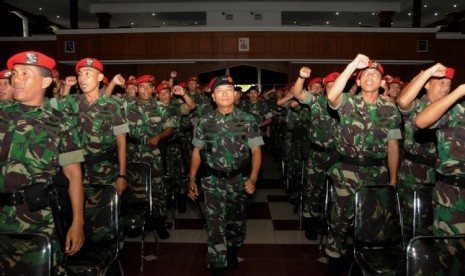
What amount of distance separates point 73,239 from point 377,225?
183 cm

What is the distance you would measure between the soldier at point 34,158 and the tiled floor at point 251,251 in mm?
1478

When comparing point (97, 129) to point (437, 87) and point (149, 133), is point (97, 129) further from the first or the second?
point (437, 87)

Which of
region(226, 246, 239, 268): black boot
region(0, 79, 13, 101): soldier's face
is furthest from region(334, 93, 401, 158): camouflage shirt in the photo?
region(0, 79, 13, 101): soldier's face

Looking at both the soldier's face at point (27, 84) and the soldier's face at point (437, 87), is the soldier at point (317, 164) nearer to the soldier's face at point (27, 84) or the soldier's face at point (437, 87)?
the soldier's face at point (437, 87)

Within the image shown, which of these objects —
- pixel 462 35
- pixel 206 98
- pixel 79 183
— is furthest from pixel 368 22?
pixel 79 183

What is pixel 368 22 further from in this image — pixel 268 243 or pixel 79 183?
pixel 79 183

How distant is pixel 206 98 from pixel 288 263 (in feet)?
13.8

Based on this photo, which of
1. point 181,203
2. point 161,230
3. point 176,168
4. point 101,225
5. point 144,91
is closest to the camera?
point 101,225

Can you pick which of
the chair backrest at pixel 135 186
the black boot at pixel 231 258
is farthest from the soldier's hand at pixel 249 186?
the chair backrest at pixel 135 186

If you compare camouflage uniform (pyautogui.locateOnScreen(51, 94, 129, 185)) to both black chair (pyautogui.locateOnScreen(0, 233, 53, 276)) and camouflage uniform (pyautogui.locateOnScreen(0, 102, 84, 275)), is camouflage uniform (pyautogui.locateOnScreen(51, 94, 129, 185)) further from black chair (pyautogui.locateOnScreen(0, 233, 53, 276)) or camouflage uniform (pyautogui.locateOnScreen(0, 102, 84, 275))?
black chair (pyautogui.locateOnScreen(0, 233, 53, 276))

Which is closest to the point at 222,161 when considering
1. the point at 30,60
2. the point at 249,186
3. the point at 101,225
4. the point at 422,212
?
the point at 249,186

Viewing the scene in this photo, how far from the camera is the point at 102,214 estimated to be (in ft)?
8.17

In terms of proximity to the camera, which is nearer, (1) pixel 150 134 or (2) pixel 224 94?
(2) pixel 224 94

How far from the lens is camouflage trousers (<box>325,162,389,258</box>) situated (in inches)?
119
